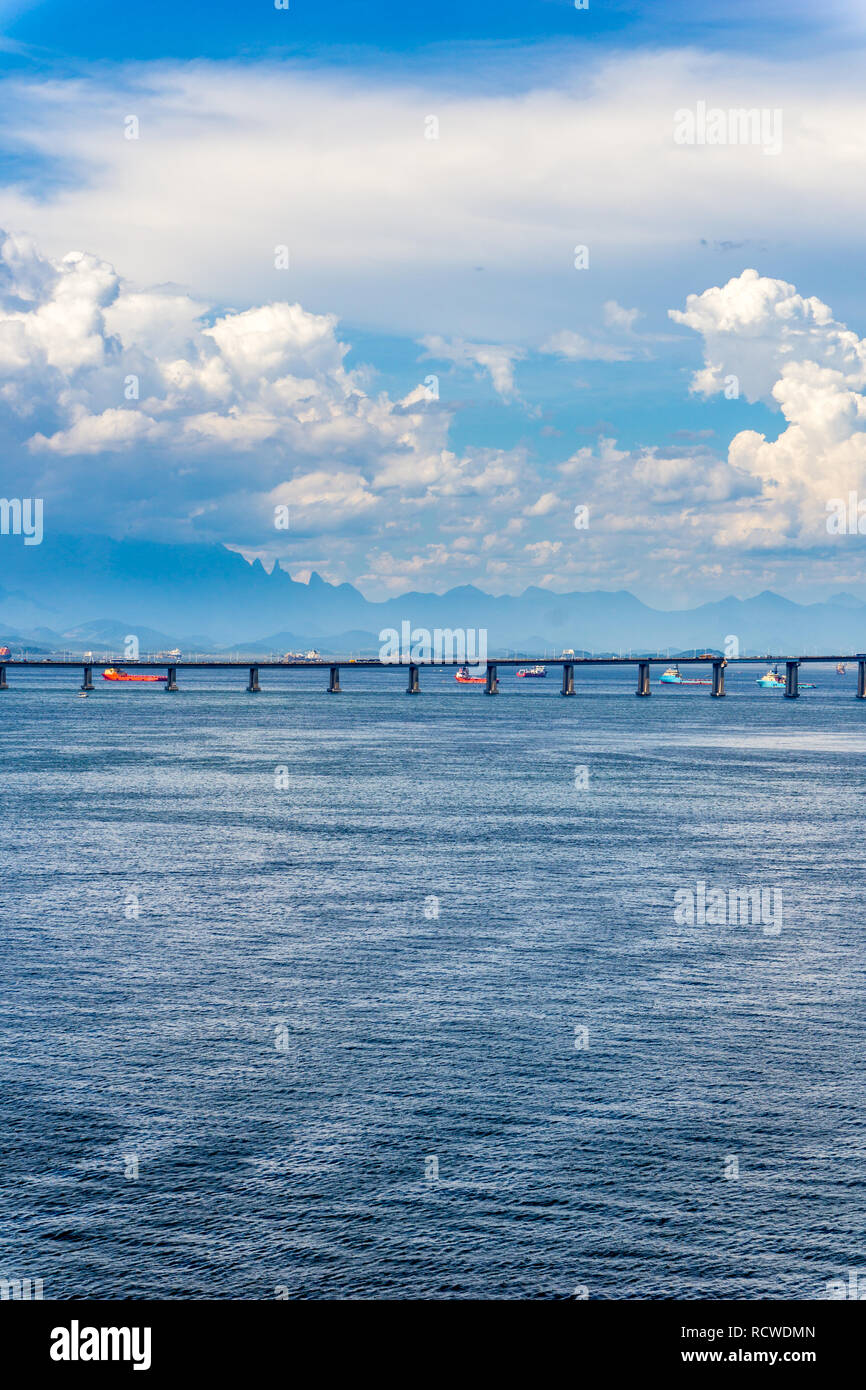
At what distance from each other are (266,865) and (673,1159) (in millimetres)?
45066

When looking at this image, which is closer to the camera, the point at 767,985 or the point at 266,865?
the point at 767,985

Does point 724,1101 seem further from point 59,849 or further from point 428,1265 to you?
point 59,849

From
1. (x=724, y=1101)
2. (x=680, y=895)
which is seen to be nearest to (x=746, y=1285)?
(x=724, y=1101)

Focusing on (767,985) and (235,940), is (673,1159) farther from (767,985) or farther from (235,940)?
(235,940)

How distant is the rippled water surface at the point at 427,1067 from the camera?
27.7 meters

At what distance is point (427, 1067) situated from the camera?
38.5 meters

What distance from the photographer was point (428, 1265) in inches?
1067

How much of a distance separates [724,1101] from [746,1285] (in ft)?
32.0

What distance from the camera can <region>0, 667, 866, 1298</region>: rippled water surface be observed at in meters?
27.7

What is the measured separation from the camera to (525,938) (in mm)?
55125
